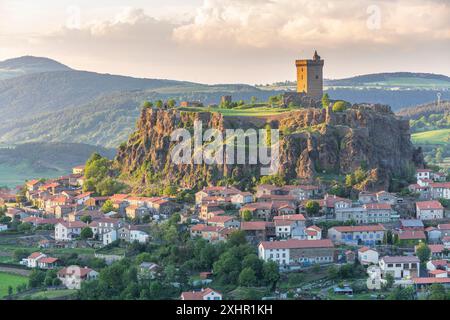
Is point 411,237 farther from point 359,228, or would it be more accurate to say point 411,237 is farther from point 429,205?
point 429,205

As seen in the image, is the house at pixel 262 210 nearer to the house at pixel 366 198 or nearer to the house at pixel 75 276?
the house at pixel 366 198

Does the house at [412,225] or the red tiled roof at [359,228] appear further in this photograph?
the house at [412,225]

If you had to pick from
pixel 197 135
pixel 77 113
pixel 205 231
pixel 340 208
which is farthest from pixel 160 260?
pixel 77 113

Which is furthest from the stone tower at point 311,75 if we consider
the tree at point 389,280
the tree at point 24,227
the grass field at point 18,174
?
the grass field at point 18,174

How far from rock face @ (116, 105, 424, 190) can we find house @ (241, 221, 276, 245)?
560 cm

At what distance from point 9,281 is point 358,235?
45.9 ft

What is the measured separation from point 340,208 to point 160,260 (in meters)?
8.84

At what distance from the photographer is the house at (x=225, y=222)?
142 ft

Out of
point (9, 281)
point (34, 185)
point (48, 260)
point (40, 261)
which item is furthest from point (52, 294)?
point (34, 185)

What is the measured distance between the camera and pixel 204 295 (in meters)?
34.4

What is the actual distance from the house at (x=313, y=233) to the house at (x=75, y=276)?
29.0 ft

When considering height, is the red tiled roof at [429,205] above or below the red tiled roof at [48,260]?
above

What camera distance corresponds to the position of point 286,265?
129 ft

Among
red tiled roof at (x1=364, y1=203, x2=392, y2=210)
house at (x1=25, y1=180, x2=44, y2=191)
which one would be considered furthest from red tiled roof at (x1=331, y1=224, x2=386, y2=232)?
house at (x1=25, y1=180, x2=44, y2=191)
